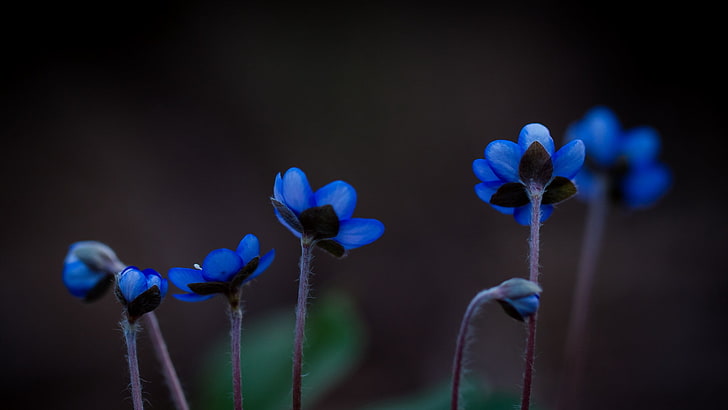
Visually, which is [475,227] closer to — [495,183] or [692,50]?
[692,50]

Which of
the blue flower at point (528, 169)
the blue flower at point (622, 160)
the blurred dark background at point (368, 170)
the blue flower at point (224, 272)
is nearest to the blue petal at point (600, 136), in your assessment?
the blue flower at point (622, 160)

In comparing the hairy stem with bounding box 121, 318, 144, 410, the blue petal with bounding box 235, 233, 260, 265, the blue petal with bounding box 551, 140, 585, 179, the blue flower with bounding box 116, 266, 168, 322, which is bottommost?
the hairy stem with bounding box 121, 318, 144, 410

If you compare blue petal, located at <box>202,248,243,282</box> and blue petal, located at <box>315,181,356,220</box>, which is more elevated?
blue petal, located at <box>315,181,356,220</box>

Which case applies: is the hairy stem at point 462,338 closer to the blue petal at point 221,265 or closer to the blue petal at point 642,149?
the blue petal at point 221,265

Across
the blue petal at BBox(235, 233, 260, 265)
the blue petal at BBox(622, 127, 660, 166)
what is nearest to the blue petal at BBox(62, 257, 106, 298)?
the blue petal at BBox(235, 233, 260, 265)

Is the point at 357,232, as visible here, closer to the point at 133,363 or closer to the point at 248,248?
the point at 248,248

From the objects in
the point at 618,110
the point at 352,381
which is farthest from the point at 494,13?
the point at 352,381

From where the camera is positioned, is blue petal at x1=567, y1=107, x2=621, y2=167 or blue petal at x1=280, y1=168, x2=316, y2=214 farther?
blue petal at x1=567, y1=107, x2=621, y2=167

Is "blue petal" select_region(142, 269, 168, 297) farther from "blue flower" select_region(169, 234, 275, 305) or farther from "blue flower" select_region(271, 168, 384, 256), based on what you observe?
"blue flower" select_region(271, 168, 384, 256)
